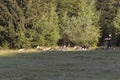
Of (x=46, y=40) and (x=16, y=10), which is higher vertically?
(x=16, y=10)

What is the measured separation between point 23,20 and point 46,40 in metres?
5.04

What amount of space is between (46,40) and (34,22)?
146 inches

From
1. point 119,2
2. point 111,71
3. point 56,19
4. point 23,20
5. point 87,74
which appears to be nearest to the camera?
point 87,74

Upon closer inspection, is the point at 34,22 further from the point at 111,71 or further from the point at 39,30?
the point at 111,71

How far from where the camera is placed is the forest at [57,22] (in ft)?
205

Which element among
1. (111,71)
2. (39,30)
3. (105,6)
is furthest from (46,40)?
(111,71)

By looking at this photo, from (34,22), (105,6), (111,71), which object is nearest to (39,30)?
(34,22)

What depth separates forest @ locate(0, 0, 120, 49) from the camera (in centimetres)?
6262

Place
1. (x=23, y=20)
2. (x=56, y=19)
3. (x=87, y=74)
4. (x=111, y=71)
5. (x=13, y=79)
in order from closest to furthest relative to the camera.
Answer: (x=13, y=79), (x=87, y=74), (x=111, y=71), (x=23, y=20), (x=56, y=19)

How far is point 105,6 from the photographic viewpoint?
2921 inches

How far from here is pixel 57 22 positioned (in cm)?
6769

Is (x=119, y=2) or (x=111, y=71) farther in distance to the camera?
(x=119, y=2)

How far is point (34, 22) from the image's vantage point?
63.3m

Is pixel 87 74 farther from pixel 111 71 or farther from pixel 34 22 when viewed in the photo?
pixel 34 22
